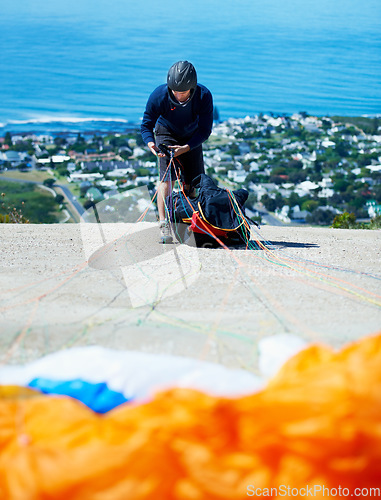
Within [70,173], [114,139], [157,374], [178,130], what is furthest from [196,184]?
[114,139]

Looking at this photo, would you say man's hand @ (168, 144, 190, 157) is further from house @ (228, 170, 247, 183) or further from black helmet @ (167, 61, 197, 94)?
house @ (228, 170, 247, 183)

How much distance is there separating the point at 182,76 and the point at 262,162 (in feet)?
48.5

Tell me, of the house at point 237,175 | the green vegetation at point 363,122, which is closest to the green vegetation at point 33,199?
the house at point 237,175

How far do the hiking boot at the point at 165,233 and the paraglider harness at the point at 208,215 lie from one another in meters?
0.11

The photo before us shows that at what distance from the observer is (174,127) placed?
4891mm

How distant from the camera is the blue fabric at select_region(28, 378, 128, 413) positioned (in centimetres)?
205

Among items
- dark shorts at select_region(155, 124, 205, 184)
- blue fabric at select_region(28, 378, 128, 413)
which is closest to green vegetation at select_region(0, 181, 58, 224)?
→ dark shorts at select_region(155, 124, 205, 184)

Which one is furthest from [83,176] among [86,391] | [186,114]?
[86,391]

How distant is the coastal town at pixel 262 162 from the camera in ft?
46.9

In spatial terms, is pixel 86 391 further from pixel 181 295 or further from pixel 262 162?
pixel 262 162

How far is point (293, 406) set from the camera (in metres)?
1.78

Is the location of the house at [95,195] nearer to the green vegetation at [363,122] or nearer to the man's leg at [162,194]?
the man's leg at [162,194]

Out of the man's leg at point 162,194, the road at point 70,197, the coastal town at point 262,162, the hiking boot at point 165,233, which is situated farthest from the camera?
the coastal town at point 262,162

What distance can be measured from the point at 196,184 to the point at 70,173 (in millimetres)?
12264
